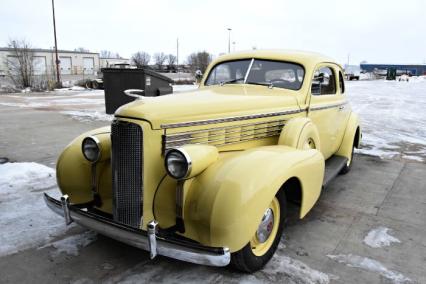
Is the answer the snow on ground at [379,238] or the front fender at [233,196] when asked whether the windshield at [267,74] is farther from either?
the snow on ground at [379,238]

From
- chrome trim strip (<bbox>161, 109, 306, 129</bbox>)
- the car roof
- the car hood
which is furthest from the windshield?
chrome trim strip (<bbox>161, 109, 306, 129</bbox>)

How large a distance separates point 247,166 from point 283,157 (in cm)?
48

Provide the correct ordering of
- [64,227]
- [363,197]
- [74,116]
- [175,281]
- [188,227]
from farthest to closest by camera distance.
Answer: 1. [74,116]
2. [363,197]
3. [64,227]
4. [175,281]
5. [188,227]

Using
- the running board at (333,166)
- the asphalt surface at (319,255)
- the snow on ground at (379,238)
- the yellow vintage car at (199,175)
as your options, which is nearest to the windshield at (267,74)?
the yellow vintage car at (199,175)

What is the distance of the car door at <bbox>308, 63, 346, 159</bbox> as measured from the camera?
→ 4.69 metres

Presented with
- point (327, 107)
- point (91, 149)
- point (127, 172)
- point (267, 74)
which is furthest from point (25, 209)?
point (327, 107)

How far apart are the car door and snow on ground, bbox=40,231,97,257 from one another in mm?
2849

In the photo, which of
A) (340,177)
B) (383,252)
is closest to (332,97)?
(340,177)

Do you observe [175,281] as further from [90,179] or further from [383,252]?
[383,252]

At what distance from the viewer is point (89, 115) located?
11797 mm

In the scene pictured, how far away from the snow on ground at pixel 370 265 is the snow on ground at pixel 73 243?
2.30 m

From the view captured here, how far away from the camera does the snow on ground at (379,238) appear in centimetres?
363

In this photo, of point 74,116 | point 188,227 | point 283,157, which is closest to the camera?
point 188,227

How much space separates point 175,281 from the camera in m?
2.97
